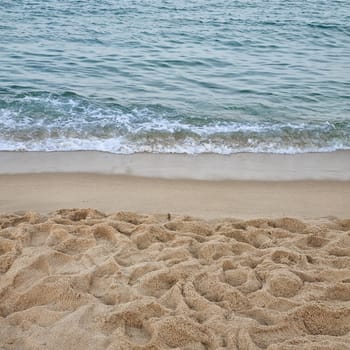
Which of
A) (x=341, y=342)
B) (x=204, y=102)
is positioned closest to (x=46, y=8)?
(x=204, y=102)

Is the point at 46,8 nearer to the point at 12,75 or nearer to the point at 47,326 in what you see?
the point at 12,75

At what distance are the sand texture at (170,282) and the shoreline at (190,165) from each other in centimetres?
121

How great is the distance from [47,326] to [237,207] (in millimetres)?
2515

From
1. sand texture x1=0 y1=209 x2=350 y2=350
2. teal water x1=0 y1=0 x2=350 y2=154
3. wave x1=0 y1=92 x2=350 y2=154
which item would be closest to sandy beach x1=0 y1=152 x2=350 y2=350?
sand texture x1=0 y1=209 x2=350 y2=350

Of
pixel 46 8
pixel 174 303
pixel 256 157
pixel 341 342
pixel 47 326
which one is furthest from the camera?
pixel 46 8

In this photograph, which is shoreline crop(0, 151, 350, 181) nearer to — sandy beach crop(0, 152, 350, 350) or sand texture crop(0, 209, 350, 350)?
sandy beach crop(0, 152, 350, 350)

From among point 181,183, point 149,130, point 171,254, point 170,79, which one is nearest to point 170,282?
point 171,254

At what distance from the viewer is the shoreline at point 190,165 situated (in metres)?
5.71

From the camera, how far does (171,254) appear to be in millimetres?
3826

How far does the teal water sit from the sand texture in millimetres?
2273

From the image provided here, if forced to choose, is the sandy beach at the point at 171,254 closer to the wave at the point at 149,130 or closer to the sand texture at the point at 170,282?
the sand texture at the point at 170,282

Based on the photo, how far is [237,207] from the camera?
5.03 meters

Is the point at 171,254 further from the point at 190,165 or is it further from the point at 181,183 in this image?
the point at 190,165

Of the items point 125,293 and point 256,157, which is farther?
point 256,157
